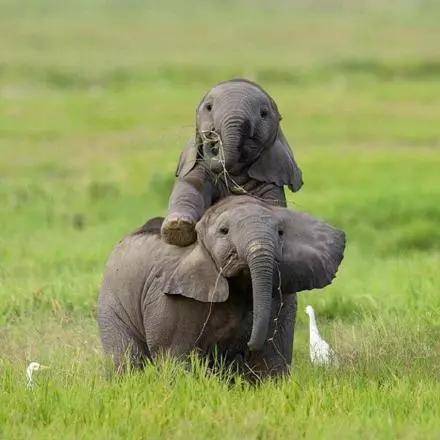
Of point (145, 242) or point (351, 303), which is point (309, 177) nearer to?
point (351, 303)

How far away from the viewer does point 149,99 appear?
31.6m

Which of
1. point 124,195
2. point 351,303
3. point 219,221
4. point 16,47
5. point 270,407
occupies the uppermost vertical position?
point 219,221

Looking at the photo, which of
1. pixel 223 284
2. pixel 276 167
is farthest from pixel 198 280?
pixel 276 167

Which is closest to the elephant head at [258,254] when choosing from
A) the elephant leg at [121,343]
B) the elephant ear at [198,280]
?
the elephant ear at [198,280]

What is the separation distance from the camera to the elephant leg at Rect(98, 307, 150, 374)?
21.9ft

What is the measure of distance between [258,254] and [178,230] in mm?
634

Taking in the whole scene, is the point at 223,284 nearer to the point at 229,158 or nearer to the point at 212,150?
the point at 229,158

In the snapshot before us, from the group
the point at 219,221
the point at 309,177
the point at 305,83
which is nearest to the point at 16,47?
the point at 305,83

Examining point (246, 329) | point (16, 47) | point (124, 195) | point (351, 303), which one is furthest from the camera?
point (16, 47)

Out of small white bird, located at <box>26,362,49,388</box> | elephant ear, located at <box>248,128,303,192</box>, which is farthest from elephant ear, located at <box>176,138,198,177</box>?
small white bird, located at <box>26,362,49,388</box>

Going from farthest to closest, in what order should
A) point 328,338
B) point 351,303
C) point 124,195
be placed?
point 124,195 → point 351,303 → point 328,338

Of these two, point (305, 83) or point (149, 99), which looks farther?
point (305, 83)

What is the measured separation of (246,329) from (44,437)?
124 centimetres

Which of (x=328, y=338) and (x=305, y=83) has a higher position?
(x=328, y=338)
